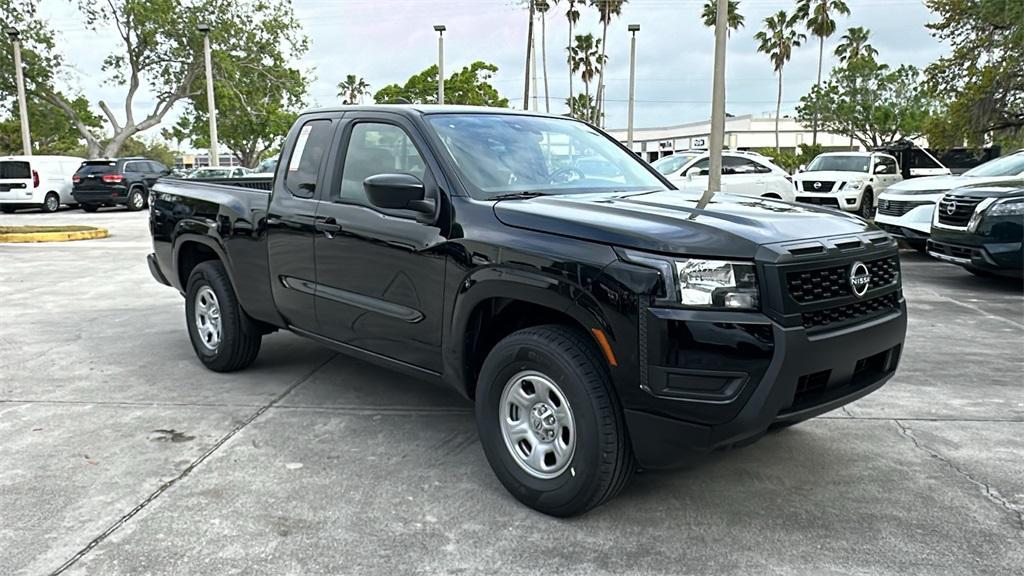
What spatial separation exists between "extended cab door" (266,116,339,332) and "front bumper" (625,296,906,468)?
2334mm

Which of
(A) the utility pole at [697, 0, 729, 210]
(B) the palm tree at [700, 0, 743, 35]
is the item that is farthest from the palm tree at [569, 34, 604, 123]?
(A) the utility pole at [697, 0, 729, 210]

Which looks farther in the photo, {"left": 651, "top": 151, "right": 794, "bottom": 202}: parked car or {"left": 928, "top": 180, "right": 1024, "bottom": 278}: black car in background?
{"left": 651, "top": 151, "right": 794, "bottom": 202}: parked car

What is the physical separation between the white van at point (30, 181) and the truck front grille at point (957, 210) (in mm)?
22897

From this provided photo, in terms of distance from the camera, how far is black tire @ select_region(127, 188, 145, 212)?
24.4 meters

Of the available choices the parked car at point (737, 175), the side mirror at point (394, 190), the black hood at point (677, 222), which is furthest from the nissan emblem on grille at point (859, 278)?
the parked car at point (737, 175)

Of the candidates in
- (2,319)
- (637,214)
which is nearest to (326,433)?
(637,214)

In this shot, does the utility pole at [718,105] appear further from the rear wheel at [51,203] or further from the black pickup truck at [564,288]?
the rear wheel at [51,203]

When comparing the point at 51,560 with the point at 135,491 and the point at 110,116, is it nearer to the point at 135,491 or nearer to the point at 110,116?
the point at 135,491

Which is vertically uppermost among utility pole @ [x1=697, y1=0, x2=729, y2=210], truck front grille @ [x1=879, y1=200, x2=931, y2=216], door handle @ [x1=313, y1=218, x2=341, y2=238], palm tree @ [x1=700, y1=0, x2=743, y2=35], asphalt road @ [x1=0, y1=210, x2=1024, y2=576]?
palm tree @ [x1=700, y1=0, x2=743, y2=35]

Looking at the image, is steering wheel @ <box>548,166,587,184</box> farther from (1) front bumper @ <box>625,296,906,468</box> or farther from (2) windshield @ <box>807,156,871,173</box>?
(2) windshield @ <box>807,156,871,173</box>

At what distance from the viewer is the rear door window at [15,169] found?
22891mm

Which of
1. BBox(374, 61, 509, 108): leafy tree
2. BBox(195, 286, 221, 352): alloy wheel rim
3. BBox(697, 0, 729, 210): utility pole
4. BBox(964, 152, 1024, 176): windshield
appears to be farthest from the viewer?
BBox(374, 61, 509, 108): leafy tree

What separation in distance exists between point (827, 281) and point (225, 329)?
155 inches

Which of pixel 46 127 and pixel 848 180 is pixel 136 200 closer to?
pixel 46 127
